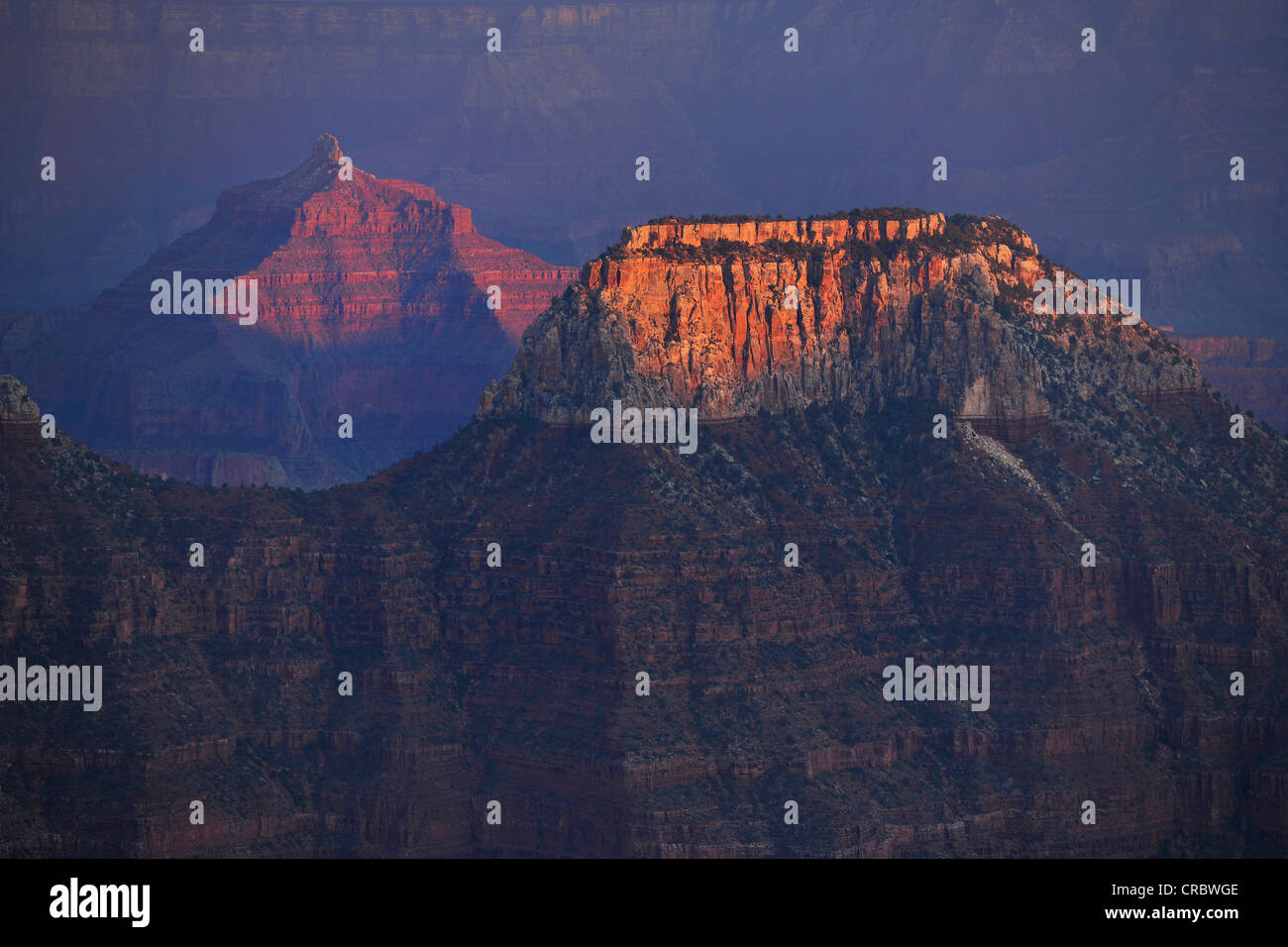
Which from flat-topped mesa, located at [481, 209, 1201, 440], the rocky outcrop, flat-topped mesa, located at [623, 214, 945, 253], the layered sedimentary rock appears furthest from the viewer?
flat-topped mesa, located at [623, 214, 945, 253]

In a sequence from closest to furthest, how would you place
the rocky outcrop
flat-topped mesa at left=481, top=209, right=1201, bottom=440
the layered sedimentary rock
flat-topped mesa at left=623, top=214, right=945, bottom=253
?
the layered sedimentary rock
the rocky outcrop
flat-topped mesa at left=481, top=209, right=1201, bottom=440
flat-topped mesa at left=623, top=214, right=945, bottom=253

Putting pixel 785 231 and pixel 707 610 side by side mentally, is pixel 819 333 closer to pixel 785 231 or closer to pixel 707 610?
pixel 785 231

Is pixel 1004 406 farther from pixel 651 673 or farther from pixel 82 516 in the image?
pixel 82 516

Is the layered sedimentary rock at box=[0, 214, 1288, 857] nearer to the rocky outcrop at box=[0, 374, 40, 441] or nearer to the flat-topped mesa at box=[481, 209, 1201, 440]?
the flat-topped mesa at box=[481, 209, 1201, 440]

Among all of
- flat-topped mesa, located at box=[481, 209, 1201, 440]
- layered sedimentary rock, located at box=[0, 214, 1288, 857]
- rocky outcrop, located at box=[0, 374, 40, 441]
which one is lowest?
layered sedimentary rock, located at box=[0, 214, 1288, 857]

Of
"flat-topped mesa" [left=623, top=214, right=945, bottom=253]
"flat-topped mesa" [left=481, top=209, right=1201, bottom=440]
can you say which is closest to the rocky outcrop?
"flat-topped mesa" [left=481, top=209, right=1201, bottom=440]

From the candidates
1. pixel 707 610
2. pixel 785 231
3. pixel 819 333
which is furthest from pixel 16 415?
pixel 785 231

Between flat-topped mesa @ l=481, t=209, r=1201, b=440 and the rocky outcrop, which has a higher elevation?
flat-topped mesa @ l=481, t=209, r=1201, b=440
